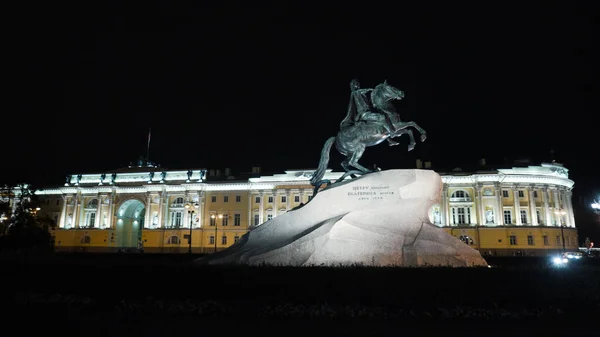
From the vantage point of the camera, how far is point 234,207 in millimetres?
79312

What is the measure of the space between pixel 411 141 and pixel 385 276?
7.23 m

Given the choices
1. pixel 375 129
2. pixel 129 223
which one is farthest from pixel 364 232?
pixel 129 223

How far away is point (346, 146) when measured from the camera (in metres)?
18.0

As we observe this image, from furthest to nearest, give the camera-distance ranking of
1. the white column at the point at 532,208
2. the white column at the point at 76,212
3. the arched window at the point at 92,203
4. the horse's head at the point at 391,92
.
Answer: the arched window at the point at 92,203, the white column at the point at 76,212, the white column at the point at 532,208, the horse's head at the point at 391,92

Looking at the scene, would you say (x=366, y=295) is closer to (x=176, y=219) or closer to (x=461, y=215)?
(x=461, y=215)

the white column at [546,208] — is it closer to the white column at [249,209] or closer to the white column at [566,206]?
the white column at [566,206]

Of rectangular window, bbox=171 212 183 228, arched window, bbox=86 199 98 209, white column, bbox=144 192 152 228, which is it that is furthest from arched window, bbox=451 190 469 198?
arched window, bbox=86 199 98 209

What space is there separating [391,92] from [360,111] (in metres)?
1.41

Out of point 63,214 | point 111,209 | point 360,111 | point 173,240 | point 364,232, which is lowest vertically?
point 364,232

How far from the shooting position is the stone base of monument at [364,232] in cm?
1459

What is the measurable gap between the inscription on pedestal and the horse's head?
10.8ft

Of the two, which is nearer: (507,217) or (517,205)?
(517,205)

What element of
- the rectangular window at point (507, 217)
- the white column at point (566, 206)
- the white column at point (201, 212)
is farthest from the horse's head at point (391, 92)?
the white column at point (566, 206)

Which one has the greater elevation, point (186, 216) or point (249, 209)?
point (249, 209)
